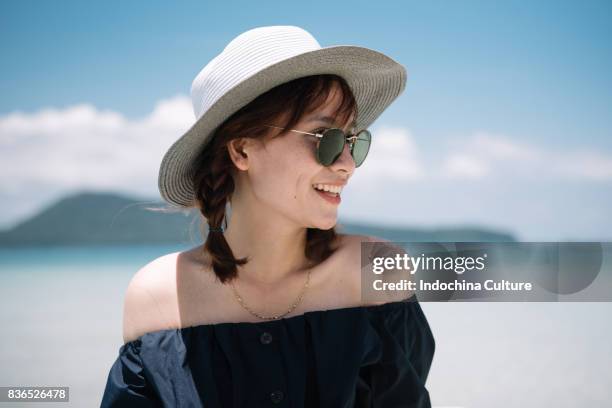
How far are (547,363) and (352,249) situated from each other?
11.8 ft

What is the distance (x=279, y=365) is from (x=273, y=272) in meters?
0.38

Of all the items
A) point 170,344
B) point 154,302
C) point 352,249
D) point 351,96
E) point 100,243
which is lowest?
point 170,344

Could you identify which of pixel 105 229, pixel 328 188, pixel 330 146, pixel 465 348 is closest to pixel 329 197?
pixel 328 188

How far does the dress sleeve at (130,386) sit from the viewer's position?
216cm

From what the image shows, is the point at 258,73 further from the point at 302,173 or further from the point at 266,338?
the point at 266,338

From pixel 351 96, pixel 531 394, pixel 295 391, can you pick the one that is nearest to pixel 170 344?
pixel 295 391

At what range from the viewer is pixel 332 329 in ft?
7.36

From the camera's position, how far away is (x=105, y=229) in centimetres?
1244

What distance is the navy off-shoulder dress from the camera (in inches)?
84.8

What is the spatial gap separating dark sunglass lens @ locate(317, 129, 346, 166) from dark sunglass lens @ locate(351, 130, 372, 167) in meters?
0.15

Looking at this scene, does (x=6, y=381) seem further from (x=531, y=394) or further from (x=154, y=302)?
(x=531, y=394)

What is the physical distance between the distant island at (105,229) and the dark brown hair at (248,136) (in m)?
8.98

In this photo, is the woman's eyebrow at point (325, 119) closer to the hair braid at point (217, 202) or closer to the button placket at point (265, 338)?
the hair braid at point (217, 202)

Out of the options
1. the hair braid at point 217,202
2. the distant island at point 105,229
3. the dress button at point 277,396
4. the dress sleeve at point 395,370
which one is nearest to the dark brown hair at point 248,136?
the hair braid at point 217,202
